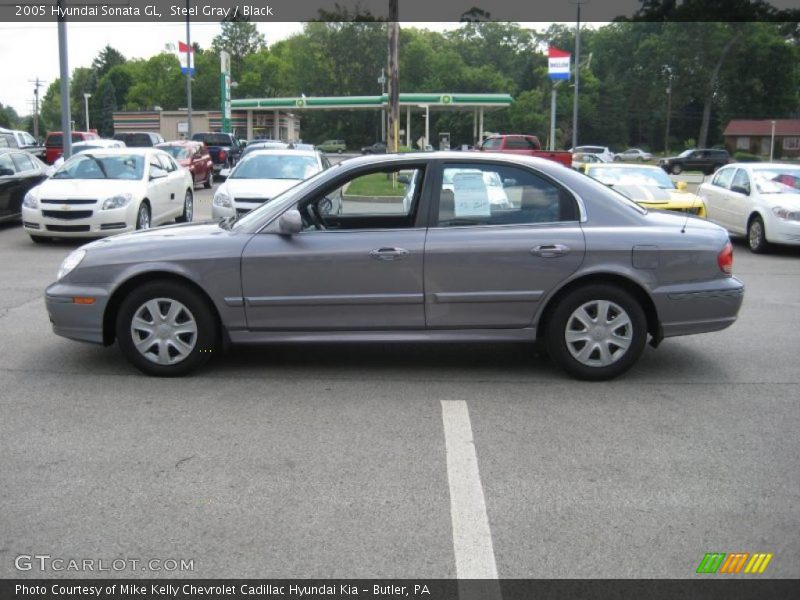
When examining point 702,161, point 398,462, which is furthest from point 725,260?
point 702,161

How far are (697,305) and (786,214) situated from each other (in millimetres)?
8435

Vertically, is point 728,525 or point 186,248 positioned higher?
point 186,248

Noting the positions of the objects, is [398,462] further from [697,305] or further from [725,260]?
[725,260]

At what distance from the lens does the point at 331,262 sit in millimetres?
6043

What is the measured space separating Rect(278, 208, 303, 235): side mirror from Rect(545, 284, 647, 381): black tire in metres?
1.89

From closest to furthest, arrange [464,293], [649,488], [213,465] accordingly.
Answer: [649,488] → [213,465] → [464,293]

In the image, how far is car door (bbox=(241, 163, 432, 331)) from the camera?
6043 millimetres

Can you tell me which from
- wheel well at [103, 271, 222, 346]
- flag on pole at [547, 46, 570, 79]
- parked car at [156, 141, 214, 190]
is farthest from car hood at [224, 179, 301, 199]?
flag on pole at [547, 46, 570, 79]

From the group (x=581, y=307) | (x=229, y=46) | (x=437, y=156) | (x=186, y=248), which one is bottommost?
(x=581, y=307)

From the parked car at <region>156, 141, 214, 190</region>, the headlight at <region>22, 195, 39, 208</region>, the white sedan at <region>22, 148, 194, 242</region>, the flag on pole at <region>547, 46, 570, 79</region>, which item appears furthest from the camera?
the flag on pole at <region>547, 46, 570, 79</region>

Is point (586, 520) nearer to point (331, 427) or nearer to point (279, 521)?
point (279, 521)

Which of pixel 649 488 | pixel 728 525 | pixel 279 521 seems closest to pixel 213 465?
pixel 279 521

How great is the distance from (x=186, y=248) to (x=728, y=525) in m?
3.99

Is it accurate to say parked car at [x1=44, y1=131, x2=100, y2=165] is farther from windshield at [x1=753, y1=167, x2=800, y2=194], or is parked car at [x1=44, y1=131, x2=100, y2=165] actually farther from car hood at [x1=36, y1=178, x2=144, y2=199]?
windshield at [x1=753, y1=167, x2=800, y2=194]
